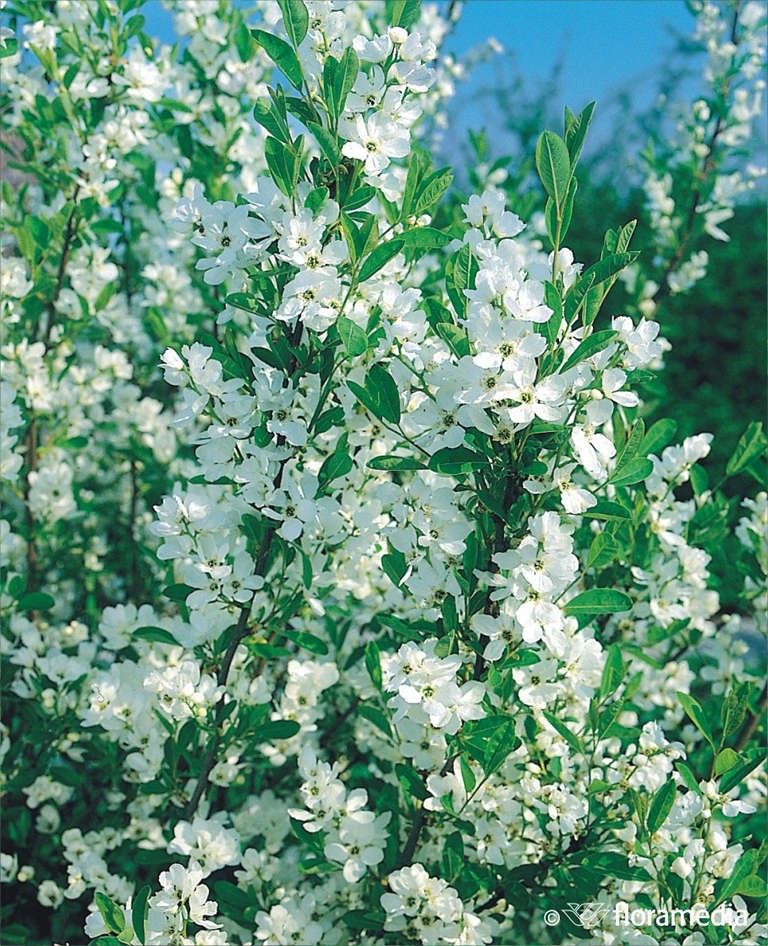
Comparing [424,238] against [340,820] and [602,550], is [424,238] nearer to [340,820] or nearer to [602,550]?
Answer: [602,550]

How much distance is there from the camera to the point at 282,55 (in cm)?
136

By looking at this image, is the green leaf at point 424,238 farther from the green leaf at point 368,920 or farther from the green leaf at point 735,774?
the green leaf at point 368,920

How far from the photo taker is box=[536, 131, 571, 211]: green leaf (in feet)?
4.06

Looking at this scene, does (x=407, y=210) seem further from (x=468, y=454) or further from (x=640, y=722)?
(x=640, y=722)

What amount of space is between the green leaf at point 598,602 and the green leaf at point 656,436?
26 cm

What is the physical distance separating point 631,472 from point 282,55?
30.8 inches

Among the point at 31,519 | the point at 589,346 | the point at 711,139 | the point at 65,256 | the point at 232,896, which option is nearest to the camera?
the point at 589,346

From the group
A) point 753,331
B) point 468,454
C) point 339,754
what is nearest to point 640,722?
point 339,754

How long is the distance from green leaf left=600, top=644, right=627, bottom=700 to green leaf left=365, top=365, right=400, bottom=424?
552 mm

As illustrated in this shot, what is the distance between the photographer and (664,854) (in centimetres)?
153

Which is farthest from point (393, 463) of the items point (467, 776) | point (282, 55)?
point (282, 55)

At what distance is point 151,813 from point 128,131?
1622mm

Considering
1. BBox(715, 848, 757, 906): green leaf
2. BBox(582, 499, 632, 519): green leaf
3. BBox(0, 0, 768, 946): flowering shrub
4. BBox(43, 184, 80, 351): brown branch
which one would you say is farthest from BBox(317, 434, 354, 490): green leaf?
BBox(43, 184, 80, 351): brown branch

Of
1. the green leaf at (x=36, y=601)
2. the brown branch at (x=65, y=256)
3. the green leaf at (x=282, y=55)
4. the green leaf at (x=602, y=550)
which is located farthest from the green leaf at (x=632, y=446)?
the brown branch at (x=65, y=256)
